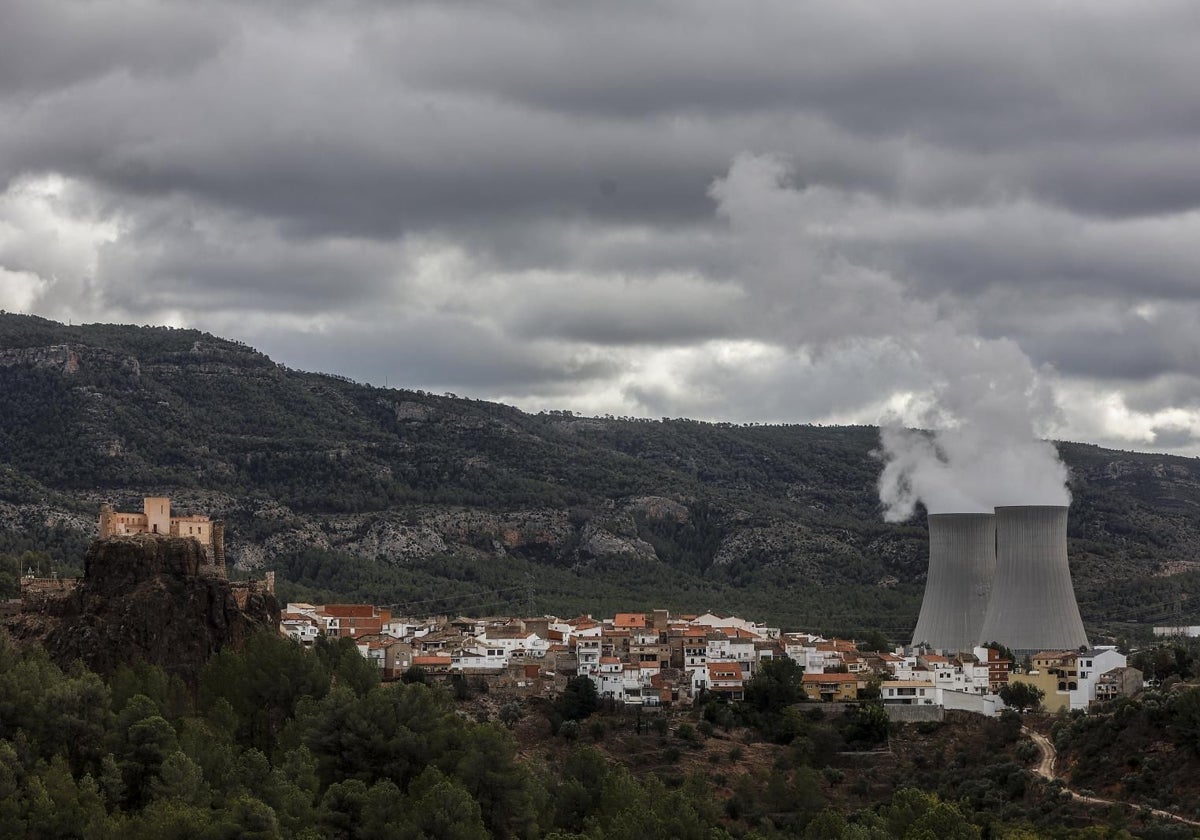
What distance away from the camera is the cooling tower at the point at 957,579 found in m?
94.2

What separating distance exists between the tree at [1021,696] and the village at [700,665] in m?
0.44

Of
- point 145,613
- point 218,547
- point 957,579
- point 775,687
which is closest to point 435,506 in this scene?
point 957,579

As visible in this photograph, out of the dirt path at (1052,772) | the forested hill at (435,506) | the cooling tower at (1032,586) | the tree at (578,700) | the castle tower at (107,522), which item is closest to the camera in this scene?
the dirt path at (1052,772)

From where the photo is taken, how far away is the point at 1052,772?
74.8 metres

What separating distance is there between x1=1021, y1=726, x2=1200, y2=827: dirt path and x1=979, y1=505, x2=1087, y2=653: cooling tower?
9.60 metres

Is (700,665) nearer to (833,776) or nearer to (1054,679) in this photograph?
(833,776)

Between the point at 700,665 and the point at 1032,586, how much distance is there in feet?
52.6

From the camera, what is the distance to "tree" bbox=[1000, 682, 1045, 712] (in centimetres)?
8456

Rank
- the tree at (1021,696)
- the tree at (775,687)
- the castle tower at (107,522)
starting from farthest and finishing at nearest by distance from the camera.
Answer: the tree at (775,687), the tree at (1021,696), the castle tower at (107,522)

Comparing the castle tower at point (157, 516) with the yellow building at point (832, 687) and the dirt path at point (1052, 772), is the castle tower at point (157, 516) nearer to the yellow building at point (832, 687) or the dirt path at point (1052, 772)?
the yellow building at point (832, 687)

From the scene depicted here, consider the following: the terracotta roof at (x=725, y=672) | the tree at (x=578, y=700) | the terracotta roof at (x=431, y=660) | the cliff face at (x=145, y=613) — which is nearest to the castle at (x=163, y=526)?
the cliff face at (x=145, y=613)

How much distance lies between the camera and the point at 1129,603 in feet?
443

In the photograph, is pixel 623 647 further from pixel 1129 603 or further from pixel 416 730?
pixel 1129 603

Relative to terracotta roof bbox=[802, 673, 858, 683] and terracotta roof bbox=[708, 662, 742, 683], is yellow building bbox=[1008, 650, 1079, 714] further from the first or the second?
terracotta roof bbox=[708, 662, 742, 683]
